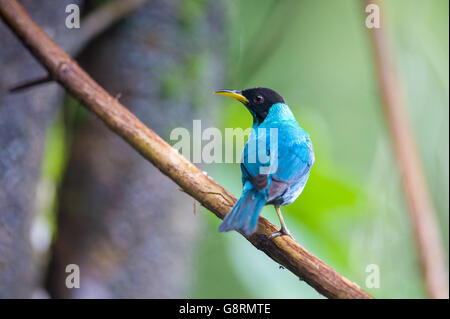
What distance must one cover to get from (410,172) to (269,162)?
0.90 meters

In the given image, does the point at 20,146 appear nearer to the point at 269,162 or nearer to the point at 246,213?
the point at 269,162

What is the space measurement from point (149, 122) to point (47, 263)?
98 centimetres

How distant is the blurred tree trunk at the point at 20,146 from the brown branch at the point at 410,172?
1549mm

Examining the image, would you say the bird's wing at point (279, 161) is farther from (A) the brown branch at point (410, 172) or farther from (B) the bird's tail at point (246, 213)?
(A) the brown branch at point (410, 172)

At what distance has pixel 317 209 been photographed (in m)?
2.97

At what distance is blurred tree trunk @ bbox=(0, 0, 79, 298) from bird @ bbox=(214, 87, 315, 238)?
1101 mm

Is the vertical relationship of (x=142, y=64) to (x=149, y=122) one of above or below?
above

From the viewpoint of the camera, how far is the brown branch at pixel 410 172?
225 centimetres

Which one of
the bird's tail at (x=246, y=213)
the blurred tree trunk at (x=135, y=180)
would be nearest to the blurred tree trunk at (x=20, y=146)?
the blurred tree trunk at (x=135, y=180)

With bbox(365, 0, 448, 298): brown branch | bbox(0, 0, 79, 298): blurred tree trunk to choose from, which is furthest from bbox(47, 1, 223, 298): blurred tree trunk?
bbox(365, 0, 448, 298): brown branch

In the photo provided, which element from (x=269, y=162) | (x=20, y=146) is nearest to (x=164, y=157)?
(x=269, y=162)

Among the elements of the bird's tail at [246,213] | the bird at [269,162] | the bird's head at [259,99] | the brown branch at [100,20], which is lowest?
the bird's tail at [246,213]

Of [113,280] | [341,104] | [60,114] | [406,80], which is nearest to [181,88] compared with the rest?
[60,114]
